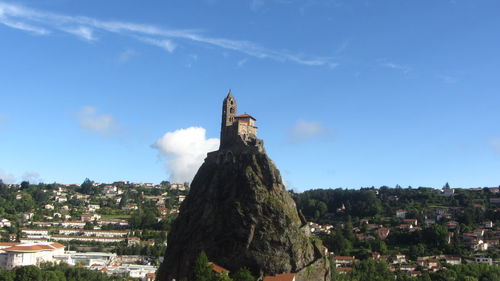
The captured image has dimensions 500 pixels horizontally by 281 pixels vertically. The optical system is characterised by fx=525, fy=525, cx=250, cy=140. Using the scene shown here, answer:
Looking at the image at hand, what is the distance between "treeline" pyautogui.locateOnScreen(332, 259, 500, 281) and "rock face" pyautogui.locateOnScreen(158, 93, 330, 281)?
20299mm

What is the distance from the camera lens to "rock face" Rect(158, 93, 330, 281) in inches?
2598

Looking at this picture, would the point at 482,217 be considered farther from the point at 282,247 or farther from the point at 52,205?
the point at 52,205

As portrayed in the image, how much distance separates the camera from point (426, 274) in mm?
89875

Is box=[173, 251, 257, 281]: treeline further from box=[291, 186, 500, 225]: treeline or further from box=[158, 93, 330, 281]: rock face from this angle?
box=[291, 186, 500, 225]: treeline

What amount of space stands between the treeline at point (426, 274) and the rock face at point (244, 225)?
2030 centimetres

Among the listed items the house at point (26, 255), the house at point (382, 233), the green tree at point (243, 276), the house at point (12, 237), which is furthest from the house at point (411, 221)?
the house at point (12, 237)

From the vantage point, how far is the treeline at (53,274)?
82.5 m

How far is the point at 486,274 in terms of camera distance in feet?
303

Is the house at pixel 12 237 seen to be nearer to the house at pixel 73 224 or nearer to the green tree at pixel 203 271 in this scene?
the house at pixel 73 224

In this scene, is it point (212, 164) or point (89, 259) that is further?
point (89, 259)

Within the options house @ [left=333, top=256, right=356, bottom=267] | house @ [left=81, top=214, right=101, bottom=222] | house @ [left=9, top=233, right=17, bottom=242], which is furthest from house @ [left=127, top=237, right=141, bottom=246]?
house @ [left=333, top=256, right=356, bottom=267]

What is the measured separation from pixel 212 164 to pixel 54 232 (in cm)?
9357

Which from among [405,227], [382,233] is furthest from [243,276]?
[405,227]

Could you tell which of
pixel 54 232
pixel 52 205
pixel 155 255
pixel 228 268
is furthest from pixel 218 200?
pixel 52 205
